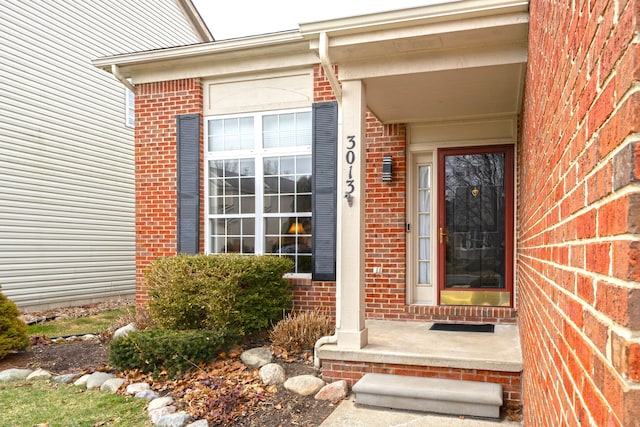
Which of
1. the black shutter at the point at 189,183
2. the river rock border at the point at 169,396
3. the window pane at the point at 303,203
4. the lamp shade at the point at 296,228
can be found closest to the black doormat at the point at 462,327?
the river rock border at the point at 169,396

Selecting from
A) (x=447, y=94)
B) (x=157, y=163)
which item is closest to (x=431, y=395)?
(x=447, y=94)

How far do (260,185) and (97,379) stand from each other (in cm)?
327

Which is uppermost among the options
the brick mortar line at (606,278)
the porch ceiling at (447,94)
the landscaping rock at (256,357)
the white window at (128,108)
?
the white window at (128,108)

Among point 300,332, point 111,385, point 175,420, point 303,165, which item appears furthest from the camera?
point 303,165

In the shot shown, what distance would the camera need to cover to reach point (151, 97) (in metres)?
7.36

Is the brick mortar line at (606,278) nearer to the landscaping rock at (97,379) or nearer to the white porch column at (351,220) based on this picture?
the white porch column at (351,220)

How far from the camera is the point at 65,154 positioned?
992 cm

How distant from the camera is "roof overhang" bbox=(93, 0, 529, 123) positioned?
404 cm

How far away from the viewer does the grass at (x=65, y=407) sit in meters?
4.00

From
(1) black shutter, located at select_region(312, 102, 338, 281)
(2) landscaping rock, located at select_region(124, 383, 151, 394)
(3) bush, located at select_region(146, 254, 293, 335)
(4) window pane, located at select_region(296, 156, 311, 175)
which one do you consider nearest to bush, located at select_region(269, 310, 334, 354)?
(3) bush, located at select_region(146, 254, 293, 335)

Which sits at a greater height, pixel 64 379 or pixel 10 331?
pixel 10 331

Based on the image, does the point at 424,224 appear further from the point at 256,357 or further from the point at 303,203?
the point at 256,357

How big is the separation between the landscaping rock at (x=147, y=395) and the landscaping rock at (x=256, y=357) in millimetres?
980

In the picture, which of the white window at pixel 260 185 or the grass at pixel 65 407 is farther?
the white window at pixel 260 185
